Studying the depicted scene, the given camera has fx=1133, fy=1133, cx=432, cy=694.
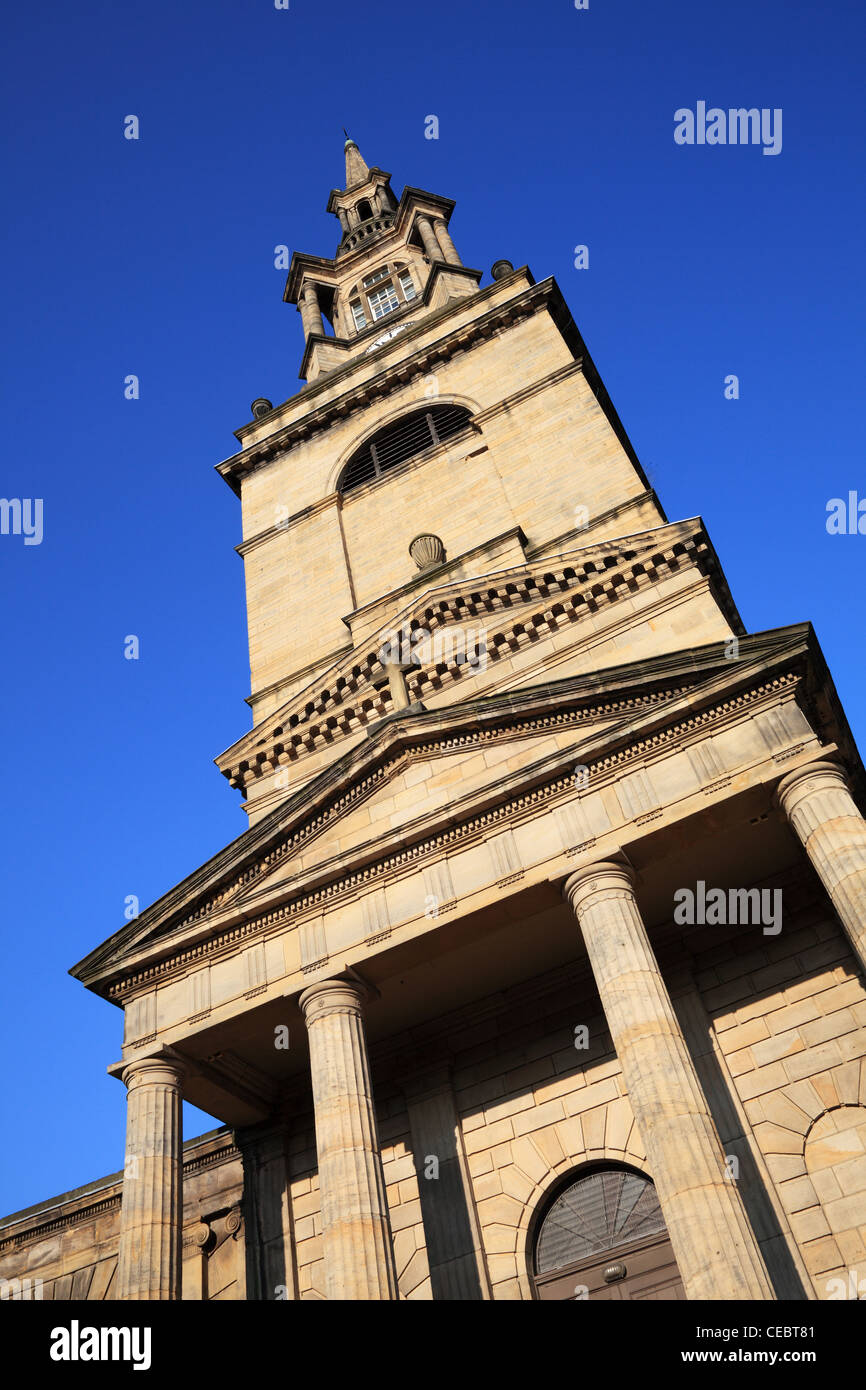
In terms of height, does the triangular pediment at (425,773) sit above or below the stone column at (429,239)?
below

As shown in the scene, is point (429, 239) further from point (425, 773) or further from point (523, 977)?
point (523, 977)

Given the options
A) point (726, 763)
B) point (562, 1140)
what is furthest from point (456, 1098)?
point (726, 763)

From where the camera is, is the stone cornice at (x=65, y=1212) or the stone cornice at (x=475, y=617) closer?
the stone cornice at (x=475, y=617)

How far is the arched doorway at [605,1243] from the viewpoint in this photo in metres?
16.4

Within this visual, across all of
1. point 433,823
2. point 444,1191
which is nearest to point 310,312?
point 433,823

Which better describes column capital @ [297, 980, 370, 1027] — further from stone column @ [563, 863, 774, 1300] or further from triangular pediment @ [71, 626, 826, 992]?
stone column @ [563, 863, 774, 1300]

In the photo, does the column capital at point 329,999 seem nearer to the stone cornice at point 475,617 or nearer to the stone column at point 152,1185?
the stone column at point 152,1185

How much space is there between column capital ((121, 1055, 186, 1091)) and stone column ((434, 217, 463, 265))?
2953 centimetres

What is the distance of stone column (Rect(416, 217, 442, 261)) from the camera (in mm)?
39125

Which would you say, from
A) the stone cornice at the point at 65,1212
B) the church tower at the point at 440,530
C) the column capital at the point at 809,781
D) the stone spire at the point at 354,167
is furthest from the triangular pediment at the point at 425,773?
the stone spire at the point at 354,167

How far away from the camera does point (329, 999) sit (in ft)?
55.6

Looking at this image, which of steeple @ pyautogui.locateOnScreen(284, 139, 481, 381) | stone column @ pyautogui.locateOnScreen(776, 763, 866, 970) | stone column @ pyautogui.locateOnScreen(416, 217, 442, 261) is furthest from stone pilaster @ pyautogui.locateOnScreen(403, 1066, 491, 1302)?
stone column @ pyautogui.locateOnScreen(416, 217, 442, 261)

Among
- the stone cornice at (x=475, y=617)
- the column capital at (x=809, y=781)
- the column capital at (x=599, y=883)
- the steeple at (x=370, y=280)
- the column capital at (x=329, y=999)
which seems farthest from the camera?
the steeple at (x=370, y=280)

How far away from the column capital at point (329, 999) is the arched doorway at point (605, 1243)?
177 inches
